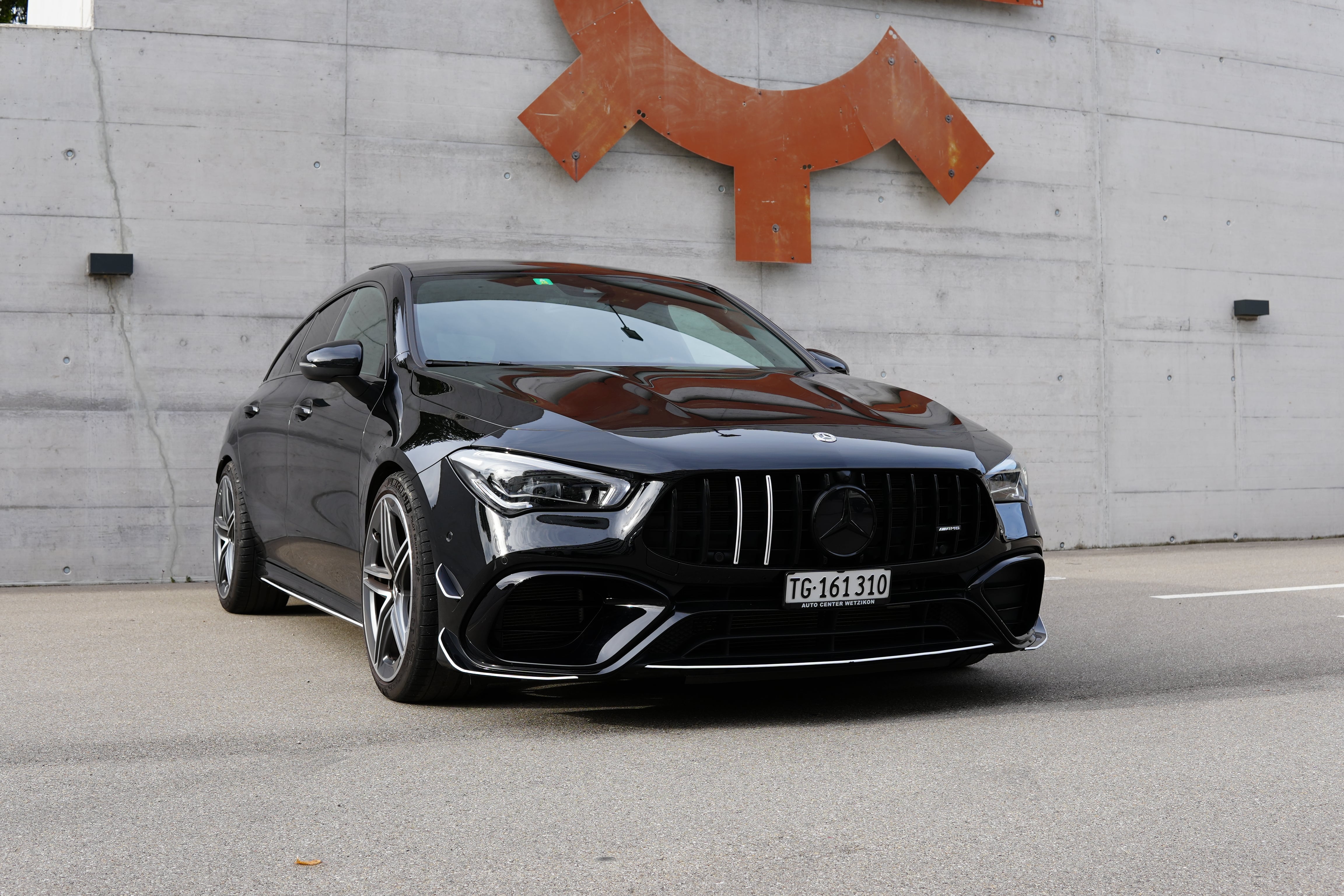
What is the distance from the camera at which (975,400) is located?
10.7m

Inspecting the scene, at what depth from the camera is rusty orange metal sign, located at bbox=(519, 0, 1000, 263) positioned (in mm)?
9688

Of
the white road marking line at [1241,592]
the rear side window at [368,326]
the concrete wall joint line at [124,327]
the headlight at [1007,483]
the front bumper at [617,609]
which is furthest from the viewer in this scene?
the concrete wall joint line at [124,327]

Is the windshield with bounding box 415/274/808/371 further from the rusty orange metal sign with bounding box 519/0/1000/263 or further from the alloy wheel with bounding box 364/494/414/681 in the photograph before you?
the rusty orange metal sign with bounding box 519/0/1000/263

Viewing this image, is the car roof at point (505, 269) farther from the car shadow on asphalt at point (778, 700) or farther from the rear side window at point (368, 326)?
the car shadow on asphalt at point (778, 700)

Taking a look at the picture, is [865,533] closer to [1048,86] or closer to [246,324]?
[246,324]

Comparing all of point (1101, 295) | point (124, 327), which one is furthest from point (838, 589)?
point (1101, 295)

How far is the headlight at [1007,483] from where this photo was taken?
4.13 meters

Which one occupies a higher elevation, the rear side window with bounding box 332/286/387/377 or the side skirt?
the rear side window with bounding box 332/286/387/377

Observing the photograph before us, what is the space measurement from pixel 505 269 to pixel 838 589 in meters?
2.32

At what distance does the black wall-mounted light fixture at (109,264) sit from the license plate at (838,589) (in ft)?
21.0

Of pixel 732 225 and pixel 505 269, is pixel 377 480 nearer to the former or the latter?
pixel 505 269

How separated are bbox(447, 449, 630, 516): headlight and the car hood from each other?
0.04m

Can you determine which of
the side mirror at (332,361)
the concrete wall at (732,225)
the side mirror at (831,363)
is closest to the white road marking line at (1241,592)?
the side mirror at (831,363)

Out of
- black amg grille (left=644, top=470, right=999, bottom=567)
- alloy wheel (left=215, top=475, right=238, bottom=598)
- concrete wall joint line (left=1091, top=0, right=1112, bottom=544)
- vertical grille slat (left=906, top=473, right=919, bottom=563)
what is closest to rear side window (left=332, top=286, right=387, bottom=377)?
alloy wheel (left=215, top=475, right=238, bottom=598)
